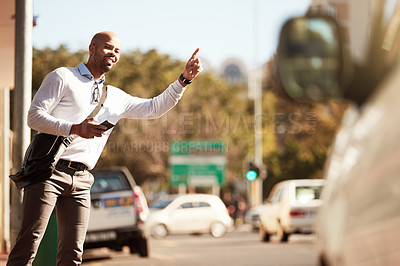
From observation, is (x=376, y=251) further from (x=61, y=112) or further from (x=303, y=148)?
(x=303, y=148)

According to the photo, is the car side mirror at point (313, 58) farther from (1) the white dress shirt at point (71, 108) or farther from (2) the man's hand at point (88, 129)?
(1) the white dress shirt at point (71, 108)

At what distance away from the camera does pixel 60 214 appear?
201 inches

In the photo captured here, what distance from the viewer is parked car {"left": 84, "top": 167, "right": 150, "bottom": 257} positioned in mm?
14625

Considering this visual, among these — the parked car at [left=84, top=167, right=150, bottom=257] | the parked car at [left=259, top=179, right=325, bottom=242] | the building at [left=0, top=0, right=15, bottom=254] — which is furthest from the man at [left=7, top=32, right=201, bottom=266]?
the parked car at [left=259, top=179, right=325, bottom=242]

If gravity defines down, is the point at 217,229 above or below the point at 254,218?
below

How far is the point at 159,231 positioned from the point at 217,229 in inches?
84.2

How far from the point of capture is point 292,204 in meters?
20.1

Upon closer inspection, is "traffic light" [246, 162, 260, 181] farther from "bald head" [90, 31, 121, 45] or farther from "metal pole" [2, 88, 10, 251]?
"bald head" [90, 31, 121, 45]

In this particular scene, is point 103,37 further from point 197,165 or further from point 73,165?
point 197,165

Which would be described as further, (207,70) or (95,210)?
(207,70)

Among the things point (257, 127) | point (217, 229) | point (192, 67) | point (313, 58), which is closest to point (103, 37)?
point (192, 67)

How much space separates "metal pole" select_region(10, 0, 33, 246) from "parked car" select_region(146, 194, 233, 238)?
2383cm

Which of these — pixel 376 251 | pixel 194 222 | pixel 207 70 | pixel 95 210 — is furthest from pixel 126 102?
pixel 207 70

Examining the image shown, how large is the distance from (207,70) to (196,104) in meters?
4.15
